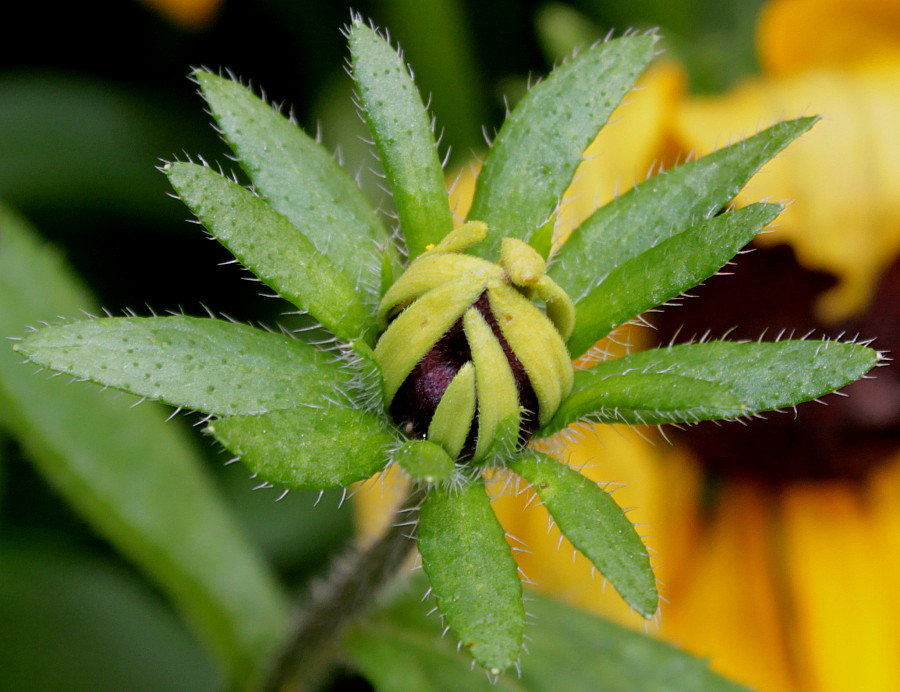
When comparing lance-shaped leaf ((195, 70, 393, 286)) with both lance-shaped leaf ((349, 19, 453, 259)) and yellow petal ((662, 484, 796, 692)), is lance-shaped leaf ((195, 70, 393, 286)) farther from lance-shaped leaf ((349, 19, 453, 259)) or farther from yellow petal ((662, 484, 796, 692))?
yellow petal ((662, 484, 796, 692))

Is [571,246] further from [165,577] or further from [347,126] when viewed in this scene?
[347,126]

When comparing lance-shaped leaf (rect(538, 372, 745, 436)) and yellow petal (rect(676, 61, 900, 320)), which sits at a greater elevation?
lance-shaped leaf (rect(538, 372, 745, 436))

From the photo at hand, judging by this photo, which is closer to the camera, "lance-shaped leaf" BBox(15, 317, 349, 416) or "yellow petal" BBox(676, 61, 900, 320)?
"lance-shaped leaf" BBox(15, 317, 349, 416)

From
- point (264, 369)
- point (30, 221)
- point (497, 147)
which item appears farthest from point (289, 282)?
point (30, 221)

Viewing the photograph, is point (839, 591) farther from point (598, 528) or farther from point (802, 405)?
point (598, 528)

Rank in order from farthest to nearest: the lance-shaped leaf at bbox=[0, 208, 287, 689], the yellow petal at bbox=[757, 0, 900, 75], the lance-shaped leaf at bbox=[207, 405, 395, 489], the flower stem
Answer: the yellow petal at bbox=[757, 0, 900, 75]
the lance-shaped leaf at bbox=[0, 208, 287, 689]
the flower stem
the lance-shaped leaf at bbox=[207, 405, 395, 489]

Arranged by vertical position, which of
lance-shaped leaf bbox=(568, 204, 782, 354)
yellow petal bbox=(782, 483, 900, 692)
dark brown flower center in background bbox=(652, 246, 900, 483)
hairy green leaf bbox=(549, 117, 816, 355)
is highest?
hairy green leaf bbox=(549, 117, 816, 355)

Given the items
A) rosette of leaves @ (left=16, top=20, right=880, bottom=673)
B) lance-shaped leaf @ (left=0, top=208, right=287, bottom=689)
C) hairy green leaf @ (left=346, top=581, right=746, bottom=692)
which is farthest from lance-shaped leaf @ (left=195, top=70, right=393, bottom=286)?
lance-shaped leaf @ (left=0, top=208, right=287, bottom=689)
